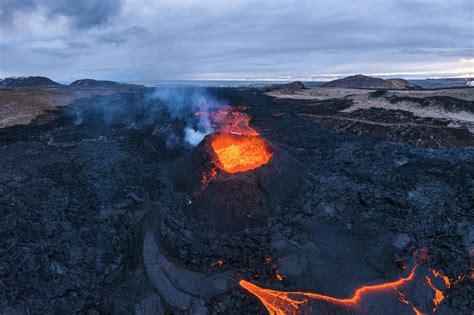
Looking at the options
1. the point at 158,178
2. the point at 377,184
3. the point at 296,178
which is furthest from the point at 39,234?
the point at 377,184

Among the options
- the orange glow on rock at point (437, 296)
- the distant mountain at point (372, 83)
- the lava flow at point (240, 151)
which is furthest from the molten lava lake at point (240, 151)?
the distant mountain at point (372, 83)

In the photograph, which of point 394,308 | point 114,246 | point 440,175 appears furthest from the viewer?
point 440,175

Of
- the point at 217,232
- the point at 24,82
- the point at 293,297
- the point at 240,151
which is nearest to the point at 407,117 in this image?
the point at 240,151

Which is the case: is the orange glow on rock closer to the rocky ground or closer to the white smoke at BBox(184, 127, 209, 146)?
the white smoke at BBox(184, 127, 209, 146)

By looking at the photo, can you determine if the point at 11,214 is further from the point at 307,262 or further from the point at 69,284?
the point at 307,262

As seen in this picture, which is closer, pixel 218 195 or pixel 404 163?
pixel 218 195

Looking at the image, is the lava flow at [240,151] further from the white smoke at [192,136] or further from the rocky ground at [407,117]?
the rocky ground at [407,117]

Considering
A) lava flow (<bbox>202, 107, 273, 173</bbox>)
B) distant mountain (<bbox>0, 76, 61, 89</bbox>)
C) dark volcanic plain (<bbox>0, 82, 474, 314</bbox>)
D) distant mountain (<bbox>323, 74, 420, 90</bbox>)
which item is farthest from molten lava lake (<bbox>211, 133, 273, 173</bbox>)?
distant mountain (<bbox>0, 76, 61, 89</bbox>)
